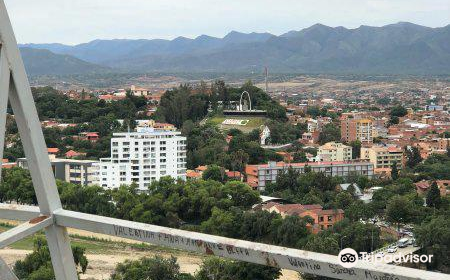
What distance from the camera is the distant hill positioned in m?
99.6

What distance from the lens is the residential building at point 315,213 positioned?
12391 millimetres

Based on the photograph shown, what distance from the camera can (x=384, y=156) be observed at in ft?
72.3

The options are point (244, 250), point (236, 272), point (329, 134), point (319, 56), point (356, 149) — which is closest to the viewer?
point (244, 250)

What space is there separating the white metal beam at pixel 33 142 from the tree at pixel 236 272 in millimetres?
6294

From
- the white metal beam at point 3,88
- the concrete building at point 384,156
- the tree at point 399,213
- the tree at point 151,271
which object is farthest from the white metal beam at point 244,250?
the concrete building at point 384,156

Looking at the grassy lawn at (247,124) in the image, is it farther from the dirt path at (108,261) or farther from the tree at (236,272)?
the tree at (236,272)

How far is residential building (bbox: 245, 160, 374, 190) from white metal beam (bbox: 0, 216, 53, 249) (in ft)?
52.2

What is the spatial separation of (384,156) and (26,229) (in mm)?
21114

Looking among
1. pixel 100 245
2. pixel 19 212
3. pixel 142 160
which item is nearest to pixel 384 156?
pixel 142 160

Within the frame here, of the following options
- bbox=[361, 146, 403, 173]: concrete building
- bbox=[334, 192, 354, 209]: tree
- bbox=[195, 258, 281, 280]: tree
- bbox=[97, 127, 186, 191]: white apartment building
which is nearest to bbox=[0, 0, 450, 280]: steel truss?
bbox=[195, 258, 281, 280]: tree

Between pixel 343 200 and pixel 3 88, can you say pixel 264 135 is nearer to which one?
pixel 343 200

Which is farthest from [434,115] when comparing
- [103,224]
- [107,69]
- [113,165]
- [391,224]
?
[107,69]

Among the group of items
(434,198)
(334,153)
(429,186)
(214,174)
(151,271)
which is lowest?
(334,153)

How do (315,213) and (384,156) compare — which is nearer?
(315,213)
